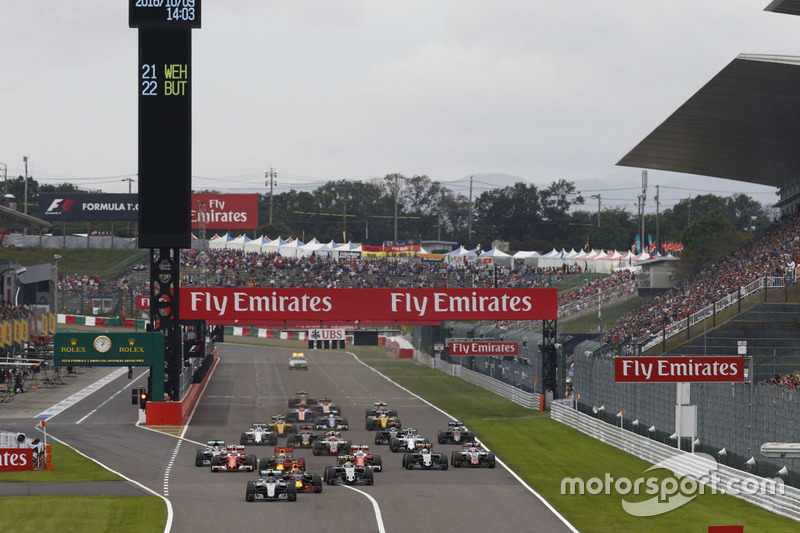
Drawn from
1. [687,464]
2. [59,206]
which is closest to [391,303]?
[687,464]

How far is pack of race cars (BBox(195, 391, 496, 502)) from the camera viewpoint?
95.3 feet

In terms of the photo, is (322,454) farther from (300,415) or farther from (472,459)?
(300,415)

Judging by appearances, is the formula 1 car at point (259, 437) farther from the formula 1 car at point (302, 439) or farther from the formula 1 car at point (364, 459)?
the formula 1 car at point (364, 459)

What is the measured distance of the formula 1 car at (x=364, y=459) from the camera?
31594 mm

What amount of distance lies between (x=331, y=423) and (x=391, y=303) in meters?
9.82

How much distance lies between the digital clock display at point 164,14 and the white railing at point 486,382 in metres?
23.5

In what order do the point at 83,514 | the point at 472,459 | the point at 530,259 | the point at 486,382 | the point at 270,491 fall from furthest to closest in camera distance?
the point at 530,259, the point at 486,382, the point at 472,459, the point at 270,491, the point at 83,514

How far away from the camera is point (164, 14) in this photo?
47156mm

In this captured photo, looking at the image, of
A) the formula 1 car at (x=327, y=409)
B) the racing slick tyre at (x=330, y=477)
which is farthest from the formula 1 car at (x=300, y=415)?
the racing slick tyre at (x=330, y=477)

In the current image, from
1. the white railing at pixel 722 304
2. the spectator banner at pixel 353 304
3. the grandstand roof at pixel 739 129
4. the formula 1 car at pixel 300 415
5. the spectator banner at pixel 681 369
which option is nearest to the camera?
the spectator banner at pixel 681 369

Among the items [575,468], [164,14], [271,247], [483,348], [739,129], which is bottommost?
[575,468]

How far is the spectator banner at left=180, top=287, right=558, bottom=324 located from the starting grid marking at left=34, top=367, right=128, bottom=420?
7364 millimetres

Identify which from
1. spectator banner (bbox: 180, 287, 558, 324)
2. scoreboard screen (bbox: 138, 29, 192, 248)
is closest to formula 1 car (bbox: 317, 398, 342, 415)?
spectator banner (bbox: 180, 287, 558, 324)

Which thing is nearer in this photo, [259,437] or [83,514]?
[83,514]
